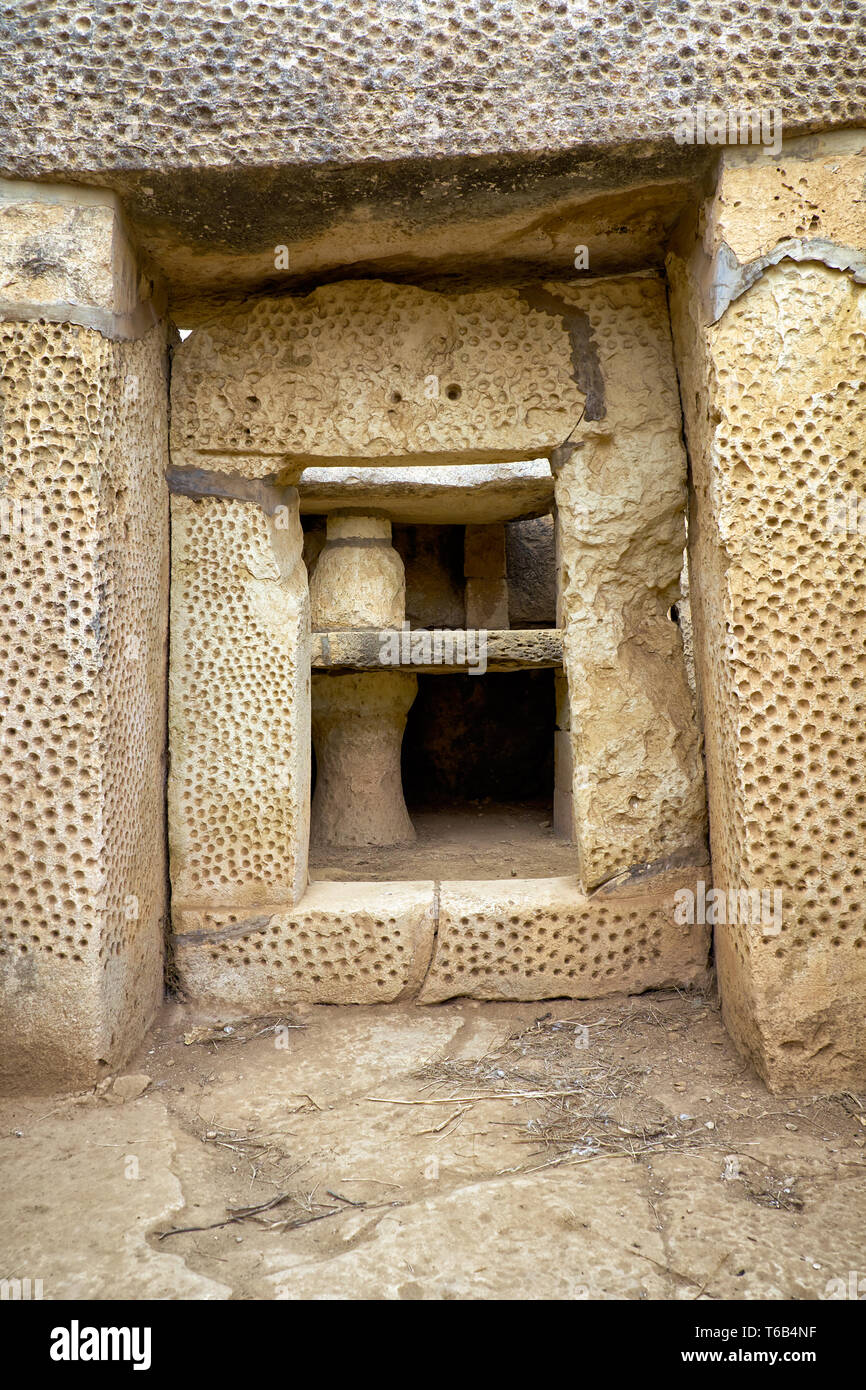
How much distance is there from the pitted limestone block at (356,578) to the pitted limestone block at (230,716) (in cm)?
232

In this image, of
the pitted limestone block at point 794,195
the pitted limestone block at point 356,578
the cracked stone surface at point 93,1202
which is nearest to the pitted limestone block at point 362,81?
the pitted limestone block at point 794,195

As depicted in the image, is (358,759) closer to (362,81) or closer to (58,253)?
(58,253)

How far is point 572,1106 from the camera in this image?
2.70m

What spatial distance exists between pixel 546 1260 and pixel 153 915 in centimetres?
180

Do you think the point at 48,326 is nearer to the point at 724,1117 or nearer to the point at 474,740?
the point at 724,1117

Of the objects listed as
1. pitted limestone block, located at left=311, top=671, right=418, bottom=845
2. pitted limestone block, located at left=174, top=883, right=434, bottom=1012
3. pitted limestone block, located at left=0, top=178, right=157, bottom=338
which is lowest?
pitted limestone block, located at left=174, top=883, right=434, bottom=1012

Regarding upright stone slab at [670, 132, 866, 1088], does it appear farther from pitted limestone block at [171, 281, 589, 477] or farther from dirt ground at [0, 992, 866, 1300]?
pitted limestone block at [171, 281, 589, 477]

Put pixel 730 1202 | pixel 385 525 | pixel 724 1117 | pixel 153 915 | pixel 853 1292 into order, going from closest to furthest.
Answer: pixel 853 1292 → pixel 730 1202 → pixel 724 1117 → pixel 153 915 → pixel 385 525

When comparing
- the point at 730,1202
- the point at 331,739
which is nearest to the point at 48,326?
the point at 730,1202

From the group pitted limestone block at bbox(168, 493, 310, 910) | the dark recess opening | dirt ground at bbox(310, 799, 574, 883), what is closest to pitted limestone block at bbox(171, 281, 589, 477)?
pitted limestone block at bbox(168, 493, 310, 910)

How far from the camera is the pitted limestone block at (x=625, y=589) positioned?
11.0 ft

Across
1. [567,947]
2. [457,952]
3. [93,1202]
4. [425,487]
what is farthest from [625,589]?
[93,1202]

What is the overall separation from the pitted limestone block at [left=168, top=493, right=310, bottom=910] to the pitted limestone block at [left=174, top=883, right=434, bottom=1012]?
124 millimetres

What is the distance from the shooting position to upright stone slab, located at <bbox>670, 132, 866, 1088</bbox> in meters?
2.69
